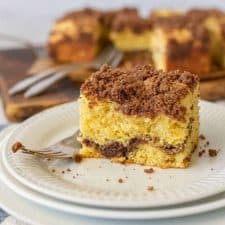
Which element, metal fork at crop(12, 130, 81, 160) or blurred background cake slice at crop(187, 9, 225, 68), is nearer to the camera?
metal fork at crop(12, 130, 81, 160)

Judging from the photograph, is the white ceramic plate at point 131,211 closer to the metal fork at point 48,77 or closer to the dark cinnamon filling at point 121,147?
the dark cinnamon filling at point 121,147

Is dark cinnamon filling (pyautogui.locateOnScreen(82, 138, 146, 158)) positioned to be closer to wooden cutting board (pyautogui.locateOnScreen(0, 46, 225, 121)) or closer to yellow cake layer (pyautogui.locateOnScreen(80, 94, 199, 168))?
yellow cake layer (pyautogui.locateOnScreen(80, 94, 199, 168))

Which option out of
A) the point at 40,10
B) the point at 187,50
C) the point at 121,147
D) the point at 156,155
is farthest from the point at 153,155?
the point at 40,10

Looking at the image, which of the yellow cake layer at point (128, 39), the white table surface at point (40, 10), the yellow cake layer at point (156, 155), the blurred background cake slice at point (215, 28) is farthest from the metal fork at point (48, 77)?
the white table surface at point (40, 10)

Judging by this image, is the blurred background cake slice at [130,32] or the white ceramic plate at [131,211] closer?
the white ceramic plate at [131,211]

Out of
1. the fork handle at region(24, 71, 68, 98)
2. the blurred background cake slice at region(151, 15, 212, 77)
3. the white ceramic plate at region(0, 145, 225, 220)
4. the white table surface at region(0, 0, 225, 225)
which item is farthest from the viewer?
the white table surface at region(0, 0, 225, 225)

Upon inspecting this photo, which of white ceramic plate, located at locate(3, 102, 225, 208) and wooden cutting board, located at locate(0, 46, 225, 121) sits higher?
white ceramic plate, located at locate(3, 102, 225, 208)

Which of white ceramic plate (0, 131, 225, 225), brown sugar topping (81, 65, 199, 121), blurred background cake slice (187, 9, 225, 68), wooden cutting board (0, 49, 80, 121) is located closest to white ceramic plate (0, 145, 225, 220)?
white ceramic plate (0, 131, 225, 225)
